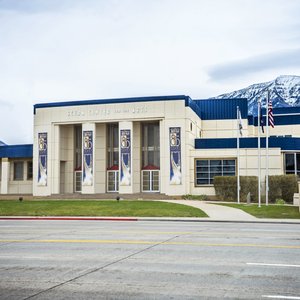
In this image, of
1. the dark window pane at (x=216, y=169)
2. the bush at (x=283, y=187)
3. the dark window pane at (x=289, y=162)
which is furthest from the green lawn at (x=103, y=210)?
the dark window pane at (x=289, y=162)

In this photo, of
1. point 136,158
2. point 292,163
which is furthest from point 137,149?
point 292,163

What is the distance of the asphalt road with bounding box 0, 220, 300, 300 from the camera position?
8266 millimetres

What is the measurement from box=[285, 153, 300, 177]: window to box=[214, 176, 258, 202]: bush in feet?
14.1

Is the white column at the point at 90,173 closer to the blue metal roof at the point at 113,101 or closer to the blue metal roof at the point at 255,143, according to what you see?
the blue metal roof at the point at 113,101

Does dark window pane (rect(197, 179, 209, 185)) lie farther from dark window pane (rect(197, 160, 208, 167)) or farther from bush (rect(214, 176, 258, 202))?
bush (rect(214, 176, 258, 202))

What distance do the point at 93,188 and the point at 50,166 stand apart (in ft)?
17.6

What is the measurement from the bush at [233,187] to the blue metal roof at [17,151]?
21.9m

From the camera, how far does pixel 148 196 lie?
45.1 m

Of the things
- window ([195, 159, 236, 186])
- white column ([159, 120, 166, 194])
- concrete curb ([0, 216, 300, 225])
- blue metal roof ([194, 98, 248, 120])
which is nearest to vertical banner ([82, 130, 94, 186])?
white column ([159, 120, 166, 194])

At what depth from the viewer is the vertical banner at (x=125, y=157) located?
4672 centimetres

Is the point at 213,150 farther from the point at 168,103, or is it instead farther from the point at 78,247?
the point at 78,247

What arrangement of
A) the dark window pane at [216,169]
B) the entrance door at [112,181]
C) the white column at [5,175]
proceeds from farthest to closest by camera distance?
1. the white column at [5,175]
2. the entrance door at [112,181]
3. the dark window pane at [216,169]

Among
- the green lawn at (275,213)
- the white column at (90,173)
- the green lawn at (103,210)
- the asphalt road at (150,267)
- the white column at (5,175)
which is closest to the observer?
the asphalt road at (150,267)

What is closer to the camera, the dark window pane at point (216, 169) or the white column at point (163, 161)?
the white column at point (163, 161)
